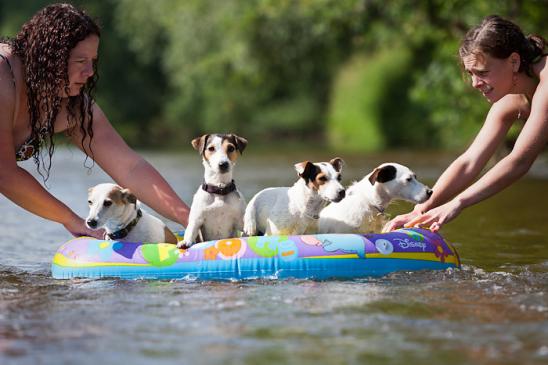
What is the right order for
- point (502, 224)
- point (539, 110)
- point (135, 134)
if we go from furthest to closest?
point (135, 134) → point (502, 224) → point (539, 110)

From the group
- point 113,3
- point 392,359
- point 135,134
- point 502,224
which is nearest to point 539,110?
point 392,359

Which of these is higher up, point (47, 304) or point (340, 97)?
point (340, 97)

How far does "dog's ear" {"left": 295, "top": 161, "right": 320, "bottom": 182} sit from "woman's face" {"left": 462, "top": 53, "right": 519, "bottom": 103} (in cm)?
149

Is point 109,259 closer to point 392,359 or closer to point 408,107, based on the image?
point 392,359

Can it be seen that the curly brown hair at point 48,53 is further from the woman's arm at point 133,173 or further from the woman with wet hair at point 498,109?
the woman with wet hair at point 498,109

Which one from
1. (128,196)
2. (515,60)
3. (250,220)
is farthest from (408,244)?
(128,196)

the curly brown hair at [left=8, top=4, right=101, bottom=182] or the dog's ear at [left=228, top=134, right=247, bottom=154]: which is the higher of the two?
the curly brown hair at [left=8, top=4, right=101, bottom=182]

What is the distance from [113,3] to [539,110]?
40.6 m

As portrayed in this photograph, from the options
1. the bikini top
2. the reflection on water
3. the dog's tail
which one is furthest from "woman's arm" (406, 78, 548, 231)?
the bikini top

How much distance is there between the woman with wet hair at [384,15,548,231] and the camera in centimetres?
723

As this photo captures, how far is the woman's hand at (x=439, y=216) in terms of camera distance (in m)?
7.03

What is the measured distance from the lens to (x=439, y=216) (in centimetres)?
716

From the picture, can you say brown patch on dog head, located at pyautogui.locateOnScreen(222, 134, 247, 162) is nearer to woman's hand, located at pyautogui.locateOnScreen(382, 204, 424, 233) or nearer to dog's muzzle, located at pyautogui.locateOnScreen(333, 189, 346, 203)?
dog's muzzle, located at pyautogui.locateOnScreen(333, 189, 346, 203)

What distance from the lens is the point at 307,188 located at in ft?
24.0
